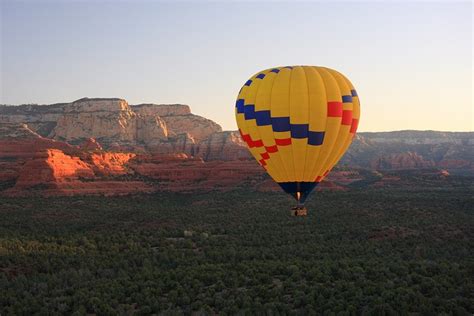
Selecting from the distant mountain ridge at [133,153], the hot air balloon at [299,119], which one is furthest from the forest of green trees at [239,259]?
the distant mountain ridge at [133,153]

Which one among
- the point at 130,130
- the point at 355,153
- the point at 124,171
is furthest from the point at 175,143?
the point at 355,153

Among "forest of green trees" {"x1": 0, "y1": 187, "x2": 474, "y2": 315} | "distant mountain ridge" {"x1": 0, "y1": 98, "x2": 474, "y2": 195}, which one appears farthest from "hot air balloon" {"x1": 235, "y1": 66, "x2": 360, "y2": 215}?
"distant mountain ridge" {"x1": 0, "y1": 98, "x2": 474, "y2": 195}

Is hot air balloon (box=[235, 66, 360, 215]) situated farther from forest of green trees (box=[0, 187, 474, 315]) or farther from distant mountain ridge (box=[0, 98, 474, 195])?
distant mountain ridge (box=[0, 98, 474, 195])

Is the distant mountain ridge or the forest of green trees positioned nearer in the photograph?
the forest of green trees

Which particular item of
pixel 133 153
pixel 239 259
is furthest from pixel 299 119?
pixel 133 153

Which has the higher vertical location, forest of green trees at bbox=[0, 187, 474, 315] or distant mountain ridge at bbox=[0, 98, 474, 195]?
distant mountain ridge at bbox=[0, 98, 474, 195]

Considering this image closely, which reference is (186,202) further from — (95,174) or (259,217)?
(259,217)
